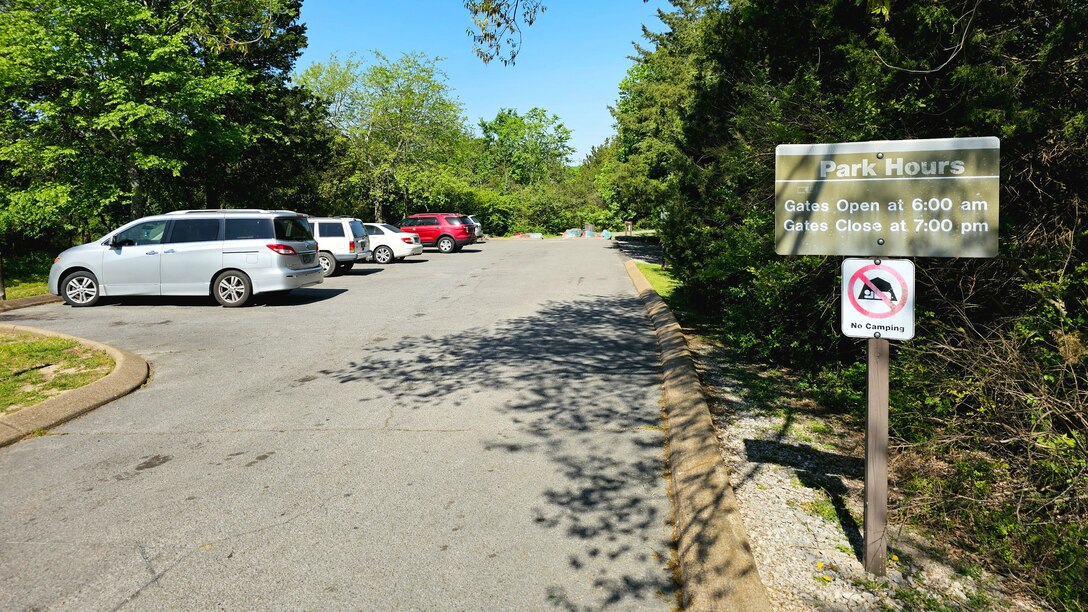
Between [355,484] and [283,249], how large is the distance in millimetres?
10258

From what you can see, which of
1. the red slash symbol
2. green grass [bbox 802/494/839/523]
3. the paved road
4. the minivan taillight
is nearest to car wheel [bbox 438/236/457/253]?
the minivan taillight

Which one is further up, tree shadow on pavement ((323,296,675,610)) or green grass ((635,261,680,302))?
green grass ((635,261,680,302))

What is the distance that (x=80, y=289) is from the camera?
13.7 metres

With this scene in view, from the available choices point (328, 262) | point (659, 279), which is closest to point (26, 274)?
point (328, 262)

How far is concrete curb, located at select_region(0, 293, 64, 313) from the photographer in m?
13.5

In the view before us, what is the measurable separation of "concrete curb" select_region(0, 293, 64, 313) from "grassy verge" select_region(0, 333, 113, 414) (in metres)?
4.81

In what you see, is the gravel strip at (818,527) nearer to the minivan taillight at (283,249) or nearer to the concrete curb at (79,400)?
the concrete curb at (79,400)

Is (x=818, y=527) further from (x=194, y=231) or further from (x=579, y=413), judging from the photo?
(x=194, y=231)

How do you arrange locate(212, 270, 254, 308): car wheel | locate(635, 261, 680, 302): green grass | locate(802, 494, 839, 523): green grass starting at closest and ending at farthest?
1. locate(802, 494, 839, 523): green grass
2. locate(212, 270, 254, 308): car wheel
3. locate(635, 261, 680, 302): green grass

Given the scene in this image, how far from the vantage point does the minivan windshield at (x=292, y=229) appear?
13.8 metres

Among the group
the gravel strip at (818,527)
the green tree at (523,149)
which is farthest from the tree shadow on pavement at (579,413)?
the green tree at (523,149)

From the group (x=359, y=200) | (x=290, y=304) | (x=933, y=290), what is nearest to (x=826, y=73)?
(x=933, y=290)

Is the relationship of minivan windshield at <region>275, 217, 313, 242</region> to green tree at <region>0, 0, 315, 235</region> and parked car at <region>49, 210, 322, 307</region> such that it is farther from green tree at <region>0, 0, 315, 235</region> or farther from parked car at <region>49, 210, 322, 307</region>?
green tree at <region>0, 0, 315, 235</region>

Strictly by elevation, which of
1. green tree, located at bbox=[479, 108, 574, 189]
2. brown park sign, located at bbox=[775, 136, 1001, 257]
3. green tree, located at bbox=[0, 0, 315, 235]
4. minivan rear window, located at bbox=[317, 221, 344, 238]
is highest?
green tree, located at bbox=[479, 108, 574, 189]
